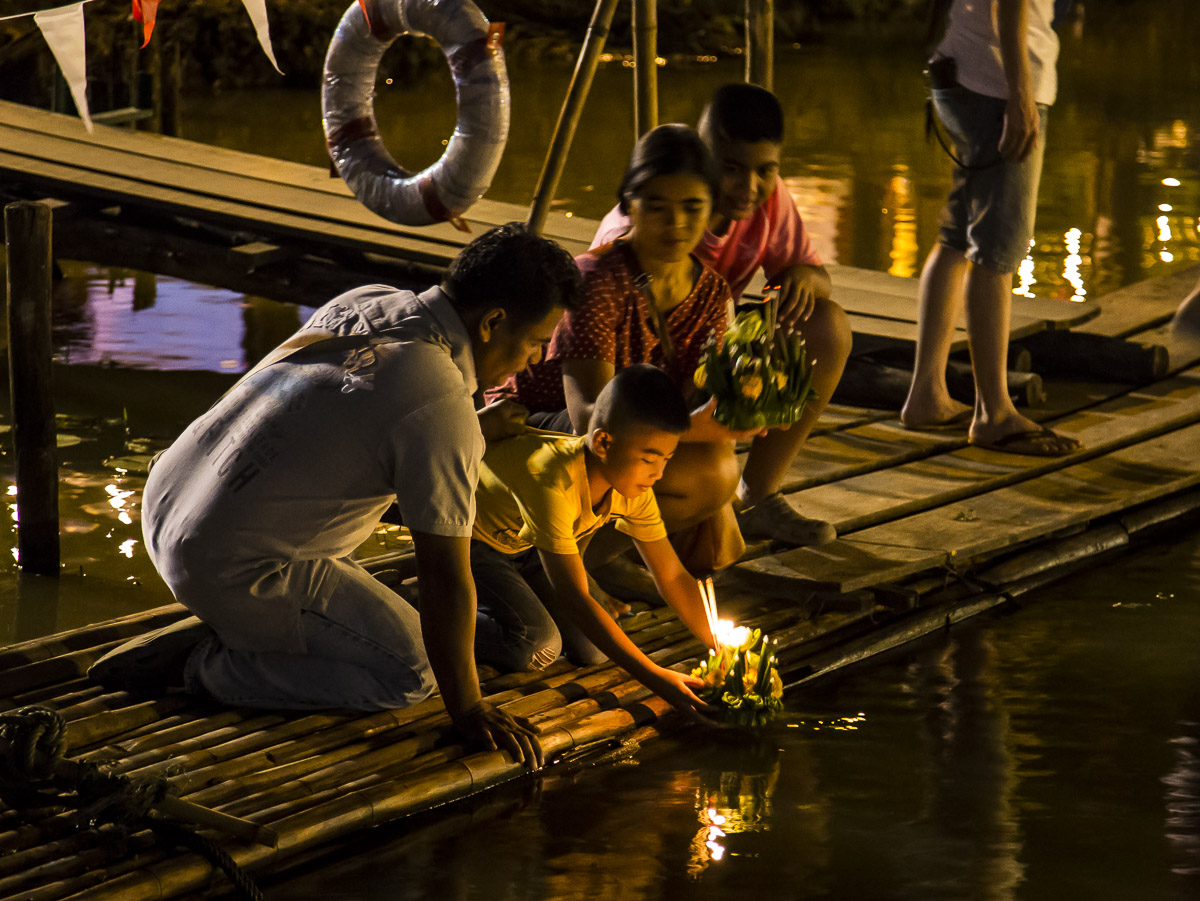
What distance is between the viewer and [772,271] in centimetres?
427

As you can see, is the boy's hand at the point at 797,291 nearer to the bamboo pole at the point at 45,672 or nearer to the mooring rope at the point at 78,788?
the bamboo pole at the point at 45,672

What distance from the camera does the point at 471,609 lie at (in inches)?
124

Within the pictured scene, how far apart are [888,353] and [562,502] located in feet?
8.75

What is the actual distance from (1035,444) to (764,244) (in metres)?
1.32

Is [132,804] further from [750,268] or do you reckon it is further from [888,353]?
[888,353]

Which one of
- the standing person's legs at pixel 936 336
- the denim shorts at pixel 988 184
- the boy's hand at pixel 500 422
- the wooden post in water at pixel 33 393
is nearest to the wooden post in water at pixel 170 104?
the wooden post in water at pixel 33 393

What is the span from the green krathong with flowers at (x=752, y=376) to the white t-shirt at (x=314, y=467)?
0.70 metres

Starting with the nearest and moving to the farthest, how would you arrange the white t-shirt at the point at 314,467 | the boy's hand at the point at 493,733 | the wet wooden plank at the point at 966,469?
the white t-shirt at the point at 314,467 → the boy's hand at the point at 493,733 → the wet wooden plank at the point at 966,469

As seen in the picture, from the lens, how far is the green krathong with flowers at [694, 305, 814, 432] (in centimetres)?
365

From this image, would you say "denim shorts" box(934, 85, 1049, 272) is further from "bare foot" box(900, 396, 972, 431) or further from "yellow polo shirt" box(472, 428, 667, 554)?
"yellow polo shirt" box(472, 428, 667, 554)

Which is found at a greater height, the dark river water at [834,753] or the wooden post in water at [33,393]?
the wooden post in water at [33,393]

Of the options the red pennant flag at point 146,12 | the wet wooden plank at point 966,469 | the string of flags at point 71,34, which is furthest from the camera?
the red pennant flag at point 146,12

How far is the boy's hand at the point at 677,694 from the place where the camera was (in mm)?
3424

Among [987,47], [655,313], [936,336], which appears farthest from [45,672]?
[987,47]
